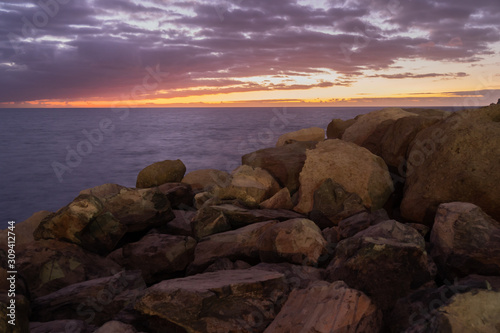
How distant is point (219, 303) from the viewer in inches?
156

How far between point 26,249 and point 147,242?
1.81m

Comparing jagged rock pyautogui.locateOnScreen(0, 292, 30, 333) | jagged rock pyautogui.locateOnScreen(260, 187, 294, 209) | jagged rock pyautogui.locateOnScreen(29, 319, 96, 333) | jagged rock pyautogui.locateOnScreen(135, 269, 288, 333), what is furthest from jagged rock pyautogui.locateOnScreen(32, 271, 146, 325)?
jagged rock pyautogui.locateOnScreen(260, 187, 294, 209)

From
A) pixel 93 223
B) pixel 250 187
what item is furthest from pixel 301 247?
pixel 93 223

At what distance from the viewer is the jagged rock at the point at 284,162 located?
8.70m

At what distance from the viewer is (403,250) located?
408cm

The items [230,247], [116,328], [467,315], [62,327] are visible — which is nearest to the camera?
[467,315]

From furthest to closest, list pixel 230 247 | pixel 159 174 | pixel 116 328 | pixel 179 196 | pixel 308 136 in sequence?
pixel 308 136 → pixel 159 174 → pixel 179 196 → pixel 230 247 → pixel 116 328

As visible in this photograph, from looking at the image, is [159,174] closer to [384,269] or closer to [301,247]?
[301,247]

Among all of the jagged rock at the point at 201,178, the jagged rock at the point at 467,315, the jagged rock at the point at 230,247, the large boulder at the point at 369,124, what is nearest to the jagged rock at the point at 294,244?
the jagged rock at the point at 230,247

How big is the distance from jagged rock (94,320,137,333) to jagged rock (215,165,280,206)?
14.7 ft

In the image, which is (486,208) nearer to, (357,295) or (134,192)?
(357,295)

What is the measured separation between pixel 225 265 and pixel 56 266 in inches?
101

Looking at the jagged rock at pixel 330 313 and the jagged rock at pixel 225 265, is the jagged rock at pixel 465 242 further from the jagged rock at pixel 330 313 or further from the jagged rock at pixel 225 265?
the jagged rock at pixel 225 265

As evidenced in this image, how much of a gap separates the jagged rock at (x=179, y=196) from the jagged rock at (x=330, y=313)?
19.2 feet
